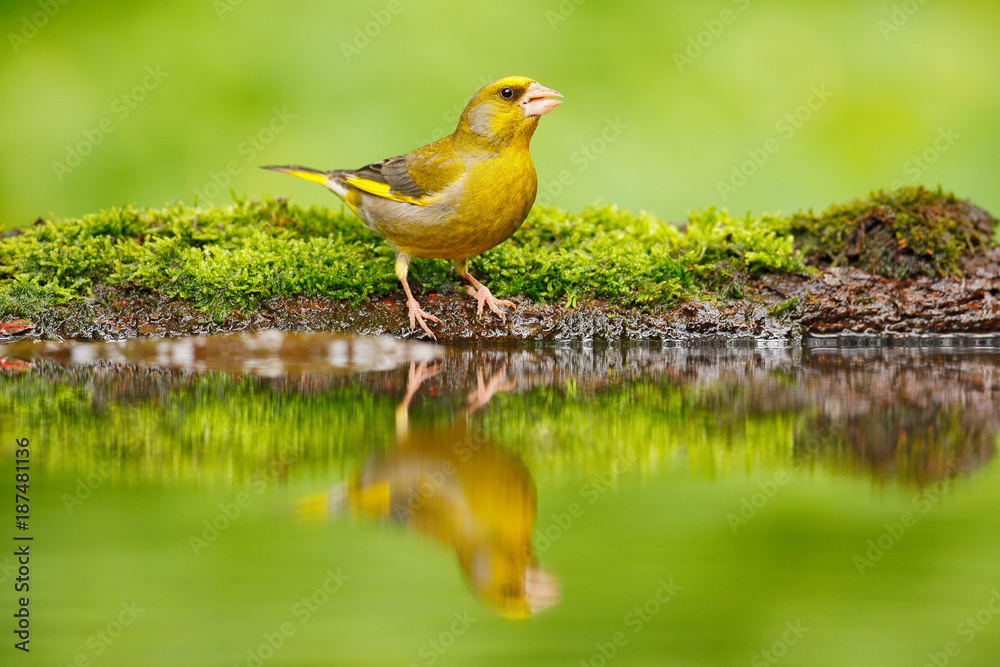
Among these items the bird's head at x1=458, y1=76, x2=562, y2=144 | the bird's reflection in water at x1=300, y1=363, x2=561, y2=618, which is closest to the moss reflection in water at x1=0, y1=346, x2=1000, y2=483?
the bird's reflection in water at x1=300, y1=363, x2=561, y2=618

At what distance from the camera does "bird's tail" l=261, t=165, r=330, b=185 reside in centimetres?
625

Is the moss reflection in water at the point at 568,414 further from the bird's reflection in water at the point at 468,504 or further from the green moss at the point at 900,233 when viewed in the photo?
the green moss at the point at 900,233

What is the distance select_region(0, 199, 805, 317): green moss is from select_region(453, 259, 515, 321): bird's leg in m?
0.14

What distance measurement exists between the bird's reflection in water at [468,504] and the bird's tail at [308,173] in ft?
11.2

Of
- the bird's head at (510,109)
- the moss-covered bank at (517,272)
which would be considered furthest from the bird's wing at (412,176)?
the moss-covered bank at (517,272)

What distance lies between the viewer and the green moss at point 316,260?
18.8 feet

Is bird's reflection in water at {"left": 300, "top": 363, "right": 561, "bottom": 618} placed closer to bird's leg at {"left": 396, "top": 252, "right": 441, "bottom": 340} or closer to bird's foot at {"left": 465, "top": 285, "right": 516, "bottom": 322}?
bird's leg at {"left": 396, "top": 252, "right": 441, "bottom": 340}

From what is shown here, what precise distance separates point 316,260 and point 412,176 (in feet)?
2.71

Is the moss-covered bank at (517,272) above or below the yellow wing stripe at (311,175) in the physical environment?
below

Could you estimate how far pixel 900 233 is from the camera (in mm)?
6082

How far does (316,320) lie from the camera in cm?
562

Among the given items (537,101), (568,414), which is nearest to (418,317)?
(537,101)

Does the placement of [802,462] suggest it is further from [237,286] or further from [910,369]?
[237,286]

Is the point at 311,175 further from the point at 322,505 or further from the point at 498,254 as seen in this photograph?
the point at 322,505
